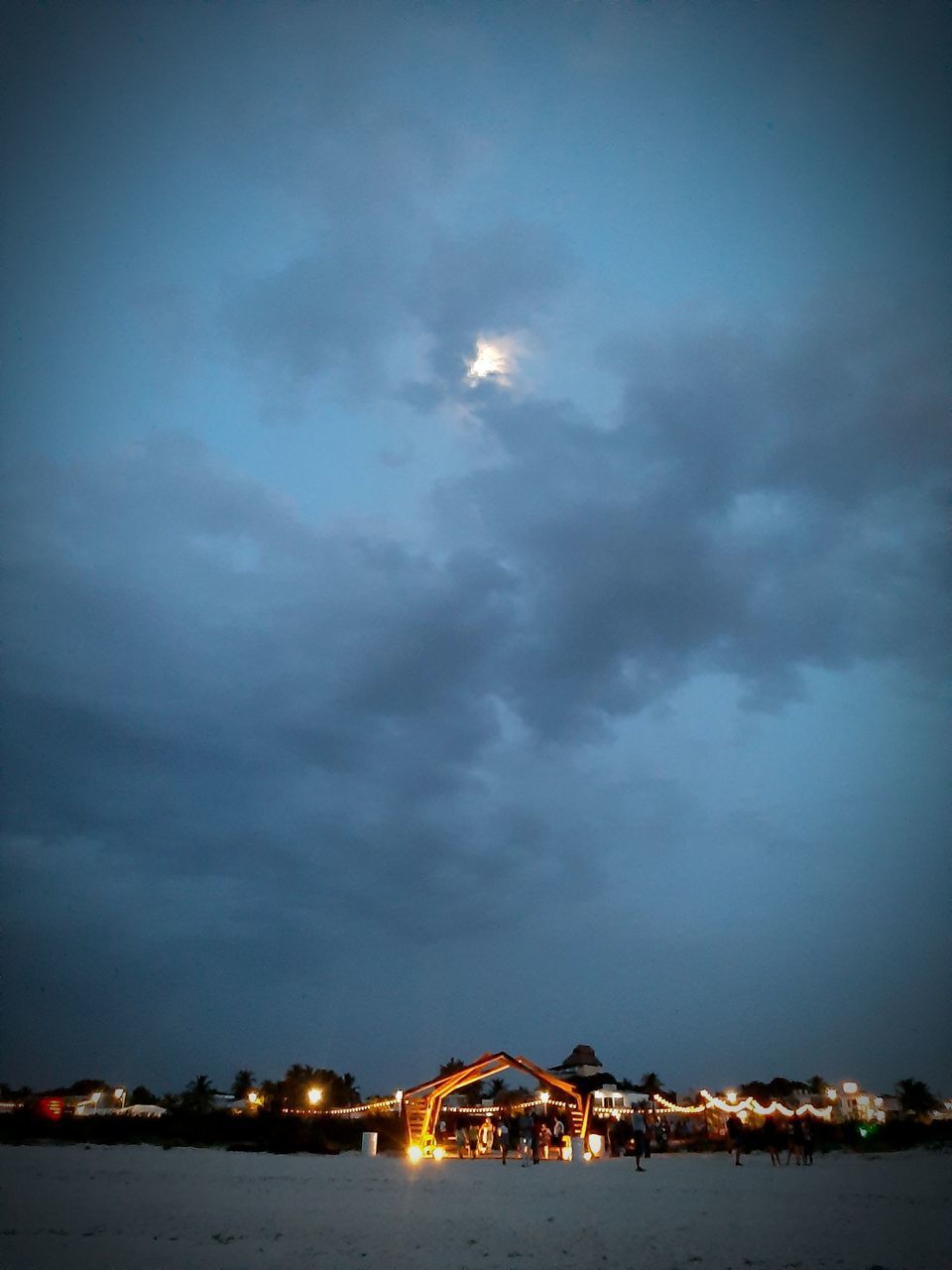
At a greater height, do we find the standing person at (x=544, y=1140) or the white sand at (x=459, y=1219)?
the white sand at (x=459, y=1219)

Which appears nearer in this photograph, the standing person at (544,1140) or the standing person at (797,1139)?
the standing person at (797,1139)

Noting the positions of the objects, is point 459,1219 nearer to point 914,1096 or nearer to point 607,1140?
point 607,1140

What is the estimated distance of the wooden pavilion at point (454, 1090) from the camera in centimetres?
3044

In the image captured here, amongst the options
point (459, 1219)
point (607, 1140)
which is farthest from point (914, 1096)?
point (459, 1219)

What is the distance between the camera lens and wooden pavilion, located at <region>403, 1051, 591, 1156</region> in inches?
1198

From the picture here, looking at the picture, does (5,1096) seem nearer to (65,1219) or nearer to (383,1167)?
(383,1167)

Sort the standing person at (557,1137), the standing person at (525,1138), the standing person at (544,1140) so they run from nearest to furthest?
the standing person at (525,1138), the standing person at (544,1140), the standing person at (557,1137)

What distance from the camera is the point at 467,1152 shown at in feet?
113

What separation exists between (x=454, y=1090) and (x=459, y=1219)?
2182 centimetres

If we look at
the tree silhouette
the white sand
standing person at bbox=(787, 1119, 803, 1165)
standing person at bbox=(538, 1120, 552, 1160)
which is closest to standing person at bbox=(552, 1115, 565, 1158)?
standing person at bbox=(538, 1120, 552, 1160)

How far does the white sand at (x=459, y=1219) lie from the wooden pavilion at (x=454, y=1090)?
8.44 metres

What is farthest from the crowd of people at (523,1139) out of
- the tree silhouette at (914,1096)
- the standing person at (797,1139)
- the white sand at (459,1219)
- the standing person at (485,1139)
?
the tree silhouette at (914,1096)

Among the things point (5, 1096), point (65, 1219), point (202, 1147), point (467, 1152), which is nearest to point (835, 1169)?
point (467, 1152)

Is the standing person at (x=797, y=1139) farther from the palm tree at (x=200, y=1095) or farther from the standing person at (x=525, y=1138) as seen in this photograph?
the palm tree at (x=200, y=1095)
